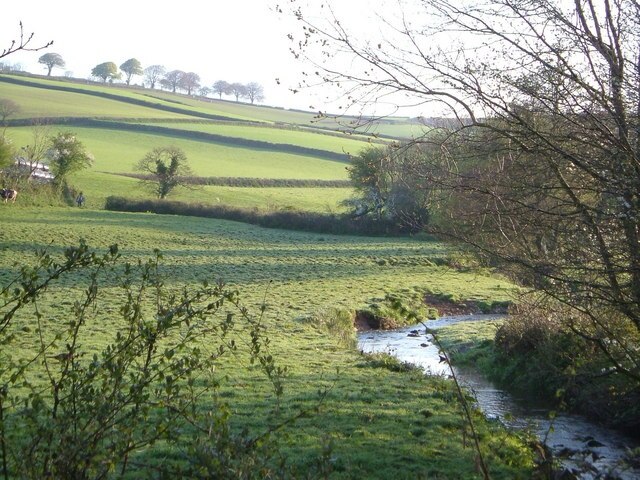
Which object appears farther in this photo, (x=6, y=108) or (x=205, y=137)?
(x=205, y=137)

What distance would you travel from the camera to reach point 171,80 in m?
137

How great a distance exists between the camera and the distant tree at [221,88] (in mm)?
137200

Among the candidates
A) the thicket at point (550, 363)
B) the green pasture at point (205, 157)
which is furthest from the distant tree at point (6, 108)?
the thicket at point (550, 363)

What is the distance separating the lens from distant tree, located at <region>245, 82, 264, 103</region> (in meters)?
134

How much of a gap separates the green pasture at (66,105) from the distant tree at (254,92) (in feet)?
111

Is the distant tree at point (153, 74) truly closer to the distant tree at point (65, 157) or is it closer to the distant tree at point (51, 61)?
the distant tree at point (51, 61)

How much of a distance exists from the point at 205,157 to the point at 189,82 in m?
62.3

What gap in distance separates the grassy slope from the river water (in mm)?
951

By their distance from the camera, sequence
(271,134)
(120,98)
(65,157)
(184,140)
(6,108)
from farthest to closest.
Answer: (120,98) < (271,134) < (184,140) < (6,108) < (65,157)

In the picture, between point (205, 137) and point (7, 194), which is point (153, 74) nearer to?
point (205, 137)

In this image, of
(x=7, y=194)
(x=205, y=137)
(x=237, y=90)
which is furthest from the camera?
(x=237, y=90)

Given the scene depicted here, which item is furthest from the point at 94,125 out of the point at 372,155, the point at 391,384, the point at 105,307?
the point at 391,384

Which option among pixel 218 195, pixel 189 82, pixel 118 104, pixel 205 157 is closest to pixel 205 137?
pixel 205 157

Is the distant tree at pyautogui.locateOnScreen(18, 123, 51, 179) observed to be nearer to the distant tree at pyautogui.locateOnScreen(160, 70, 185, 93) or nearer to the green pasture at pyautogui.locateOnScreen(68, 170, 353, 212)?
the green pasture at pyautogui.locateOnScreen(68, 170, 353, 212)
